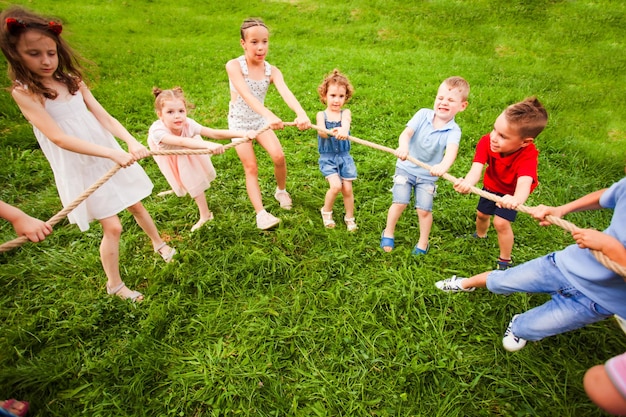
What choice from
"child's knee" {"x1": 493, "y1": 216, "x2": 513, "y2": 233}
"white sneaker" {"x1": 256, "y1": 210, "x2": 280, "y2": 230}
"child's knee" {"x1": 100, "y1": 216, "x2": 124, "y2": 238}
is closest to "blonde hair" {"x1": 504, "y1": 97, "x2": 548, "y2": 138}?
"child's knee" {"x1": 493, "y1": 216, "x2": 513, "y2": 233}

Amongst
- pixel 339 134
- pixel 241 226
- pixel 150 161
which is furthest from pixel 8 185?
pixel 339 134

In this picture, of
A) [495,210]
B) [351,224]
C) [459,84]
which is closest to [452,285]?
[495,210]

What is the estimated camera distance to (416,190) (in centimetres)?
347

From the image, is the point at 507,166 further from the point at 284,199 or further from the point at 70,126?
the point at 70,126

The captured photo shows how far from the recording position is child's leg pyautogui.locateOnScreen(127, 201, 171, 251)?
10.6ft

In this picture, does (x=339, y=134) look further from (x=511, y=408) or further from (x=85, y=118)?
(x=511, y=408)

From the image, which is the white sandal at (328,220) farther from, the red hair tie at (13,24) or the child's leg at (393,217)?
the red hair tie at (13,24)

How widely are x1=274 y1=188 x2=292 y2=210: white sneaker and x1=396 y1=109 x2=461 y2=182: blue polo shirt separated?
4.75 feet

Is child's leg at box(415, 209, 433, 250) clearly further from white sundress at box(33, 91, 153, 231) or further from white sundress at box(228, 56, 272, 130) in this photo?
white sundress at box(33, 91, 153, 231)

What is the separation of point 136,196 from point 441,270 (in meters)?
2.83

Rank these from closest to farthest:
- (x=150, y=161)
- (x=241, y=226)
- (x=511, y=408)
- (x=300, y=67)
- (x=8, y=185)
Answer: (x=511, y=408) → (x=241, y=226) → (x=8, y=185) → (x=150, y=161) → (x=300, y=67)

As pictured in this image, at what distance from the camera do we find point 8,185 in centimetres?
448

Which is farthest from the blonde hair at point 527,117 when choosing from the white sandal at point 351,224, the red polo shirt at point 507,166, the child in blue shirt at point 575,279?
the white sandal at point 351,224

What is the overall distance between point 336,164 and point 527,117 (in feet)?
5.55
